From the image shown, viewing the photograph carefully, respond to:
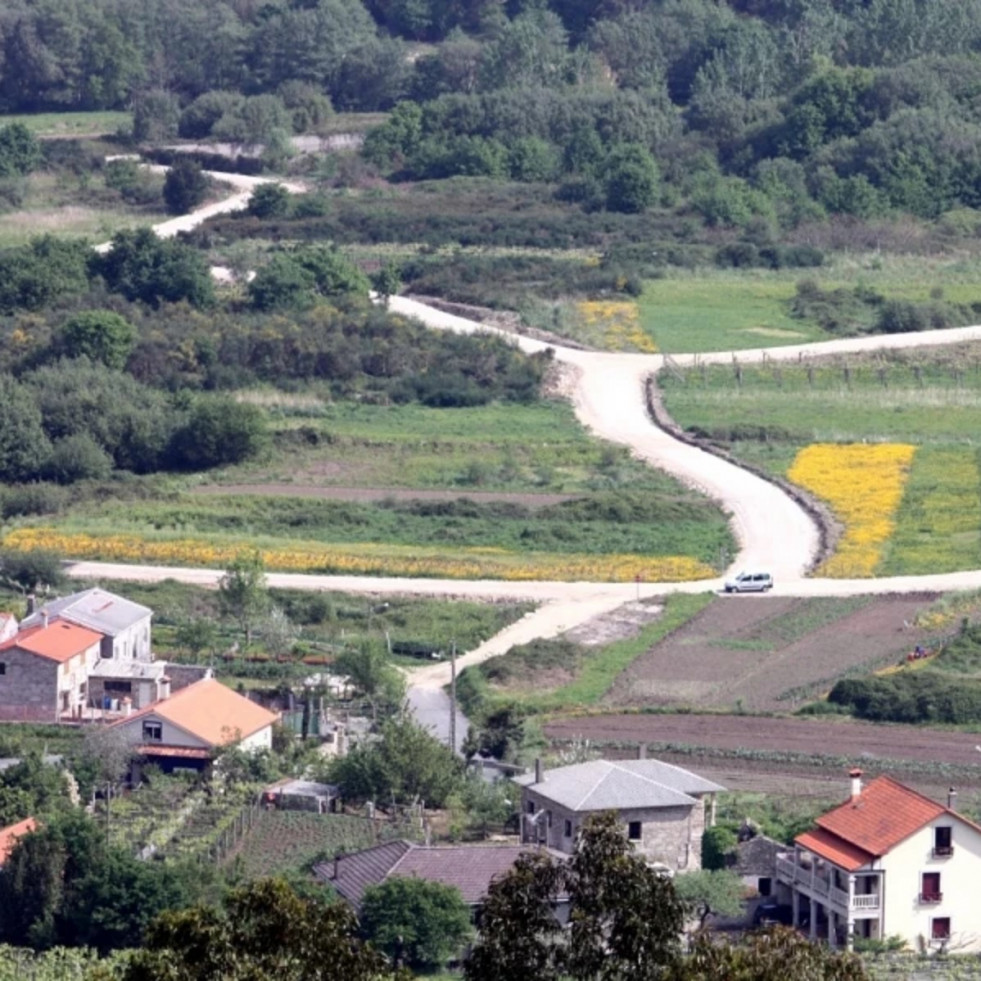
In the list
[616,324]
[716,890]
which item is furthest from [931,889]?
[616,324]

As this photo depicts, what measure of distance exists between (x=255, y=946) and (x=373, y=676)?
107ft

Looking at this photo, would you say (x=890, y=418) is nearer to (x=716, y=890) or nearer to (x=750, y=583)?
(x=750, y=583)

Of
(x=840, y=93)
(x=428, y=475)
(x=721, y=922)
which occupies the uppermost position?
(x=840, y=93)

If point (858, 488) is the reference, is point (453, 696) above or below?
below

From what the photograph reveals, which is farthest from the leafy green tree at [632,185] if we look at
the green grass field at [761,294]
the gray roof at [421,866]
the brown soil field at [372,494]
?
the gray roof at [421,866]

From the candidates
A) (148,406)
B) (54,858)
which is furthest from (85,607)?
(148,406)

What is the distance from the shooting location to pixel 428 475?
77.4 m

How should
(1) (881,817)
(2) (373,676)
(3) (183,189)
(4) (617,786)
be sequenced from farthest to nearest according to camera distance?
1. (3) (183,189)
2. (2) (373,676)
3. (4) (617,786)
4. (1) (881,817)

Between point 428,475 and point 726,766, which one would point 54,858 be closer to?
point 726,766

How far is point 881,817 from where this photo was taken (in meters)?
42.7

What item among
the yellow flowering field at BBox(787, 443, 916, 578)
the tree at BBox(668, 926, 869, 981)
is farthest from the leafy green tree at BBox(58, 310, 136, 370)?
the tree at BBox(668, 926, 869, 981)

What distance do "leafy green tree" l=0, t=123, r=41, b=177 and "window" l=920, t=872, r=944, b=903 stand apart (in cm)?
8149

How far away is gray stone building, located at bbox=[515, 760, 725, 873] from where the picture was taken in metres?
44.8

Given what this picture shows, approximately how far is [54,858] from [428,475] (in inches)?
1402
